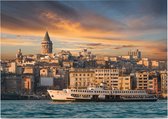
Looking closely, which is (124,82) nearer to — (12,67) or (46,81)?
(46,81)

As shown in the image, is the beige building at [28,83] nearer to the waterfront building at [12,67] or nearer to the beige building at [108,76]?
the waterfront building at [12,67]

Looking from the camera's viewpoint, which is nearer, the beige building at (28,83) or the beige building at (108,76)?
the beige building at (108,76)

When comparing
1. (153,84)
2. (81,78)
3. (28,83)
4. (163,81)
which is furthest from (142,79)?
(28,83)

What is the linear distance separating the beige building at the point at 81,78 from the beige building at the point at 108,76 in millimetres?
230

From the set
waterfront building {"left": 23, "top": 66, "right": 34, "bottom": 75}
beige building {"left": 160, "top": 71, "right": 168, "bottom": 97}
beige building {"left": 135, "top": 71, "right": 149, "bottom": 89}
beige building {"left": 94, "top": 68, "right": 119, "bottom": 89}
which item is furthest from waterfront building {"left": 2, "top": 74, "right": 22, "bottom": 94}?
beige building {"left": 160, "top": 71, "right": 168, "bottom": 97}

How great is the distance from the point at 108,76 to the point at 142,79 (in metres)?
1.74

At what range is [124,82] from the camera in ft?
80.8

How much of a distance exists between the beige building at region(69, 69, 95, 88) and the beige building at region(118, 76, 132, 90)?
1166 millimetres

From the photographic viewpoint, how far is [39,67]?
27.6 metres

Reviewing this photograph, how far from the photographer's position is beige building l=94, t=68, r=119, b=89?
2433 centimetres

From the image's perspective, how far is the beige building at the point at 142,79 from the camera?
83.7ft

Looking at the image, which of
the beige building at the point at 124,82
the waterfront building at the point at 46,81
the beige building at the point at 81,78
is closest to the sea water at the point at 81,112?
the beige building at the point at 81,78

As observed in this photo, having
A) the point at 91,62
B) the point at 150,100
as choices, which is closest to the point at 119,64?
the point at 91,62

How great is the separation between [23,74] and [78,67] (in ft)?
9.64
